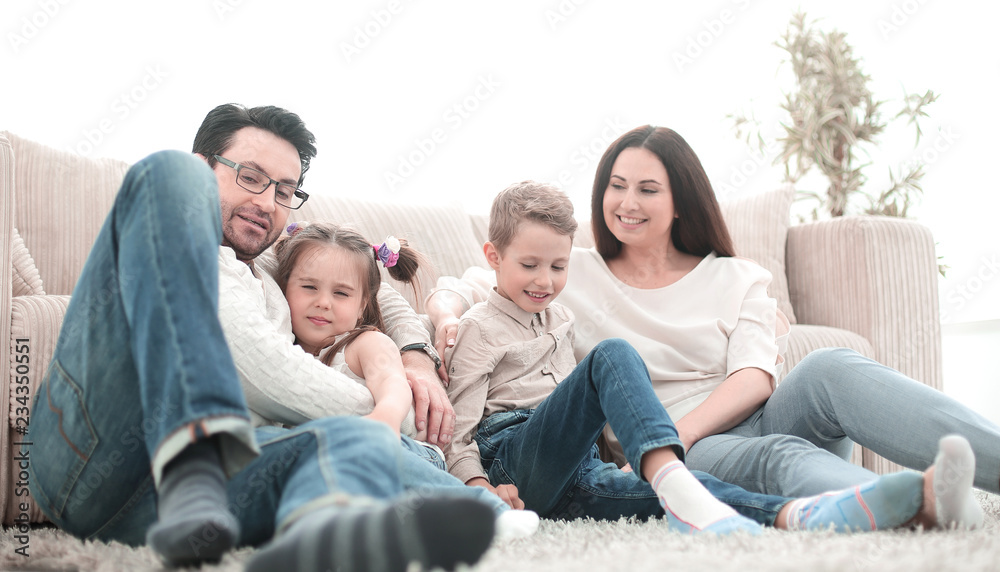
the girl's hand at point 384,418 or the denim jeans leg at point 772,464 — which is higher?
the girl's hand at point 384,418

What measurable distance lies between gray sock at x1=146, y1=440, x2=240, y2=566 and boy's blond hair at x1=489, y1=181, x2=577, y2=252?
806 millimetres

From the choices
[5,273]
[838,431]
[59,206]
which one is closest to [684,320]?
[838,431]

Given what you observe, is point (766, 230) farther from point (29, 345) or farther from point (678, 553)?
Result: point (29, 345)

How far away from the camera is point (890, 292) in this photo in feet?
6.61

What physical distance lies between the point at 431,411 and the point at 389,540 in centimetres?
57

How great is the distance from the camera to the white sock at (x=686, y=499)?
0.89m

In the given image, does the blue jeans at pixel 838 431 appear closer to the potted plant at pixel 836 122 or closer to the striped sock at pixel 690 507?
the striped sock at pixel 690 507

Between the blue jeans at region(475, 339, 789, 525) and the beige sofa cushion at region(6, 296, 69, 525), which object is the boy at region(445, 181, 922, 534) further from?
the beige sofa cushion at region(6, 296, 69, 525)

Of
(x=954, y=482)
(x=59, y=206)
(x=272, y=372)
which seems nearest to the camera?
(x=954, y=482)

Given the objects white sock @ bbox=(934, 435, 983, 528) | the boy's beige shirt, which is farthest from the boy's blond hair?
white sock @ bbox=(934, 435, 983, 528)

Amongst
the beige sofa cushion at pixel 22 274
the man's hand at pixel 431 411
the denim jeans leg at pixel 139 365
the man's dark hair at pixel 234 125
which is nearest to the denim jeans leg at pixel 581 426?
the man's hand at pixel 431 411

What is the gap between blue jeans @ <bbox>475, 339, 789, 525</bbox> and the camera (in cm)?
100

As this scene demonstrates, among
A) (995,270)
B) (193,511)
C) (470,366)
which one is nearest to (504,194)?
(470,366)

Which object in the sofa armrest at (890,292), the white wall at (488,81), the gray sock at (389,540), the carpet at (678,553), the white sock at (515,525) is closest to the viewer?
the gray sock at (389,540)
